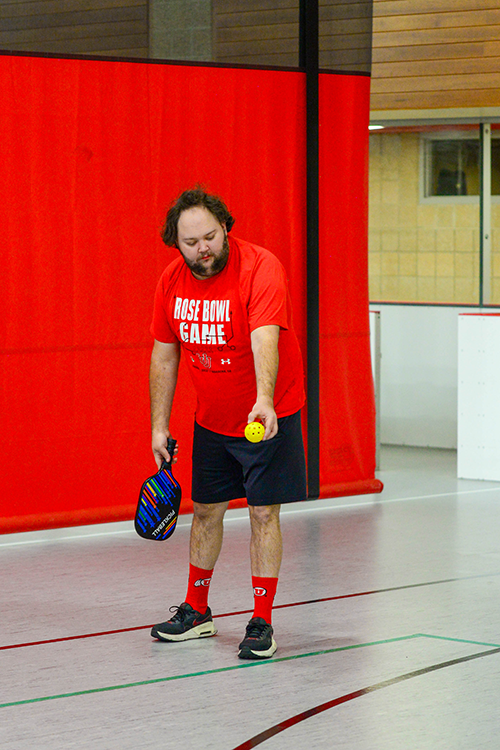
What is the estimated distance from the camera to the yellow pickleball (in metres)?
3.81

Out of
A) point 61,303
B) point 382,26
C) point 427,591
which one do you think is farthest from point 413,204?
point 427,591

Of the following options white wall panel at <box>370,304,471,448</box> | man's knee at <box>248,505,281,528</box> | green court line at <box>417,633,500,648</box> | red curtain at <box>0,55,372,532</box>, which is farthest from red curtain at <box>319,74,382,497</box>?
man's knee at <box>248,505,281,528</box>

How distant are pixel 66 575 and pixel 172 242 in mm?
1932

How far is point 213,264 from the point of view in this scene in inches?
158

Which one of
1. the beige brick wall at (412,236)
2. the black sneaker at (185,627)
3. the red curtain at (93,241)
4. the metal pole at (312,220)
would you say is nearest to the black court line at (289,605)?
the black sneaker at (185,627)

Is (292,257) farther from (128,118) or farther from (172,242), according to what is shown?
(172,242)

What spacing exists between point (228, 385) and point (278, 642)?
0.97 metres

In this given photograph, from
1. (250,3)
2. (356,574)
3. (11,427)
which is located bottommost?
(356,574)

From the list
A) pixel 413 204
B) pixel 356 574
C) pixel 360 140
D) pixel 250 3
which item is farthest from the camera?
pixel 413 204

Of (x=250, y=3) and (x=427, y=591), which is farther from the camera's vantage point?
(x=250, y=3)

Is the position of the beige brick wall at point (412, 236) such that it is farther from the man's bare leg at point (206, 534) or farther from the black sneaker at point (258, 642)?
the black sneaker at point (258, 642)

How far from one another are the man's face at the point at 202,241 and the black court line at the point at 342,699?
1.46m

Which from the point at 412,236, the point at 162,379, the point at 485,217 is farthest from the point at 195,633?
the point at 412,236

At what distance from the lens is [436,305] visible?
9.12m
